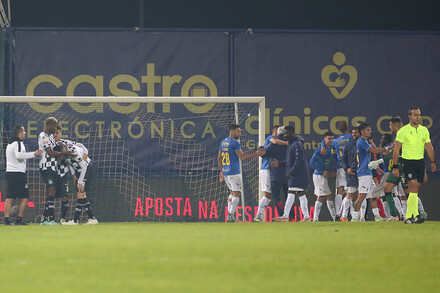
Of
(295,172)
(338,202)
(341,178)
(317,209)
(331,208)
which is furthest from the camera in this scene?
(338,202)

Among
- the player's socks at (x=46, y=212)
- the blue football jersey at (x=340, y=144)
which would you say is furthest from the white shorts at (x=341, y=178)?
the player's socks at (x=46, y=212)

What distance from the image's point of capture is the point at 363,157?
1681cm

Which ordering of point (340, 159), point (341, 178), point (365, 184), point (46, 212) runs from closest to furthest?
point (46, 212)
point (365, 184)
point (340, 159)
point (341, 178)

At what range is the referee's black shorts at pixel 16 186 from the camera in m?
15.4

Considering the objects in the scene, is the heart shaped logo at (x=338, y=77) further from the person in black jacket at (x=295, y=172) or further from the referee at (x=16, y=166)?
the referee at (x=16, y=166)

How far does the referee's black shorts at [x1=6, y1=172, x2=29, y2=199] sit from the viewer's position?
606 inches

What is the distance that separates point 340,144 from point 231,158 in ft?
7.98

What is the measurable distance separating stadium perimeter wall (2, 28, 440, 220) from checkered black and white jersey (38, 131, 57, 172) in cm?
304

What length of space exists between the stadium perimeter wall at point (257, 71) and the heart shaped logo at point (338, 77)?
22 millimetres

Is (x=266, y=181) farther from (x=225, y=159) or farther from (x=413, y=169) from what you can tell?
(x=413, y=169)

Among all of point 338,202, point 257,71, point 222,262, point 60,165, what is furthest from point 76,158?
point 222,262

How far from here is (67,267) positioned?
7.41m

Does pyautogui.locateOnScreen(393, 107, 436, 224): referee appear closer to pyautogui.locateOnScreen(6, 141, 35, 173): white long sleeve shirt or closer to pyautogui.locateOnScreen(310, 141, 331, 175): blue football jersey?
pyautogui.locateOnScreen(310, 141, 331, 175): blue football jersey

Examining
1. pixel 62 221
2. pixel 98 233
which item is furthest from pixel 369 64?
pixel 98 233
